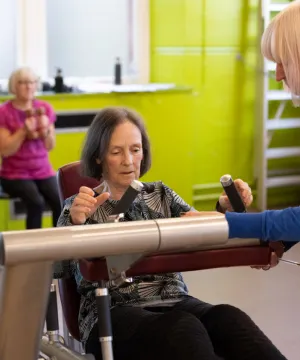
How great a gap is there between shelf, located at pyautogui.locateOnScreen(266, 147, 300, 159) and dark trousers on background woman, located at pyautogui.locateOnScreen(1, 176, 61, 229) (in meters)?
1.82

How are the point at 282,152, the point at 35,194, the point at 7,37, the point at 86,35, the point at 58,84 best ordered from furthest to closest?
the point at 282,152, the point at 86,35, the point at 7,37, the point at 58,84, the point at 35,194

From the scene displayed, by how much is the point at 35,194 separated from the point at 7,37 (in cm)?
126

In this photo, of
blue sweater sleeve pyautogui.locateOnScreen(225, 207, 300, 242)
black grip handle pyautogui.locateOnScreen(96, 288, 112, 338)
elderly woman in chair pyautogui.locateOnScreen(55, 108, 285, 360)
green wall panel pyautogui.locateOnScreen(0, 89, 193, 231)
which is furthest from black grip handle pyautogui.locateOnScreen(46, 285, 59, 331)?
green wall panel pyautogui.locateOnScreen(0, 89, 193, 231)

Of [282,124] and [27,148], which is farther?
[282,124]

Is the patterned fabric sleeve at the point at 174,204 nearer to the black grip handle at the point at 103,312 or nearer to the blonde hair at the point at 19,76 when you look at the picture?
the black grip handle at the point at 103,312

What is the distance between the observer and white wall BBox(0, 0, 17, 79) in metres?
4.28

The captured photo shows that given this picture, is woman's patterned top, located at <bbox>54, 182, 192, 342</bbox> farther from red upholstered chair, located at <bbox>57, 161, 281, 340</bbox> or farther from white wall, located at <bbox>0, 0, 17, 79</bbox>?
white wall, located at <bbox>0, 0, 17, 79</bbox>

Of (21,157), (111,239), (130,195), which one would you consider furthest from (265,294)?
(111,239)

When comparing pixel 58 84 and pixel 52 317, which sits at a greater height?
pixel 58 84

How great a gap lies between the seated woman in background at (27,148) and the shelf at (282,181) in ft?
6.12

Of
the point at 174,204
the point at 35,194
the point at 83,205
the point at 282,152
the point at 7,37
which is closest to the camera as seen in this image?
the point at 83,205

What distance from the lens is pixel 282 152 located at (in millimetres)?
4910

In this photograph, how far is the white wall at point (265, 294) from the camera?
9.63 feet

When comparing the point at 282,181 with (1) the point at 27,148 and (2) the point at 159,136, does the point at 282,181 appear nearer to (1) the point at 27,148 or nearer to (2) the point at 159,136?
(2) the point at 159,136
